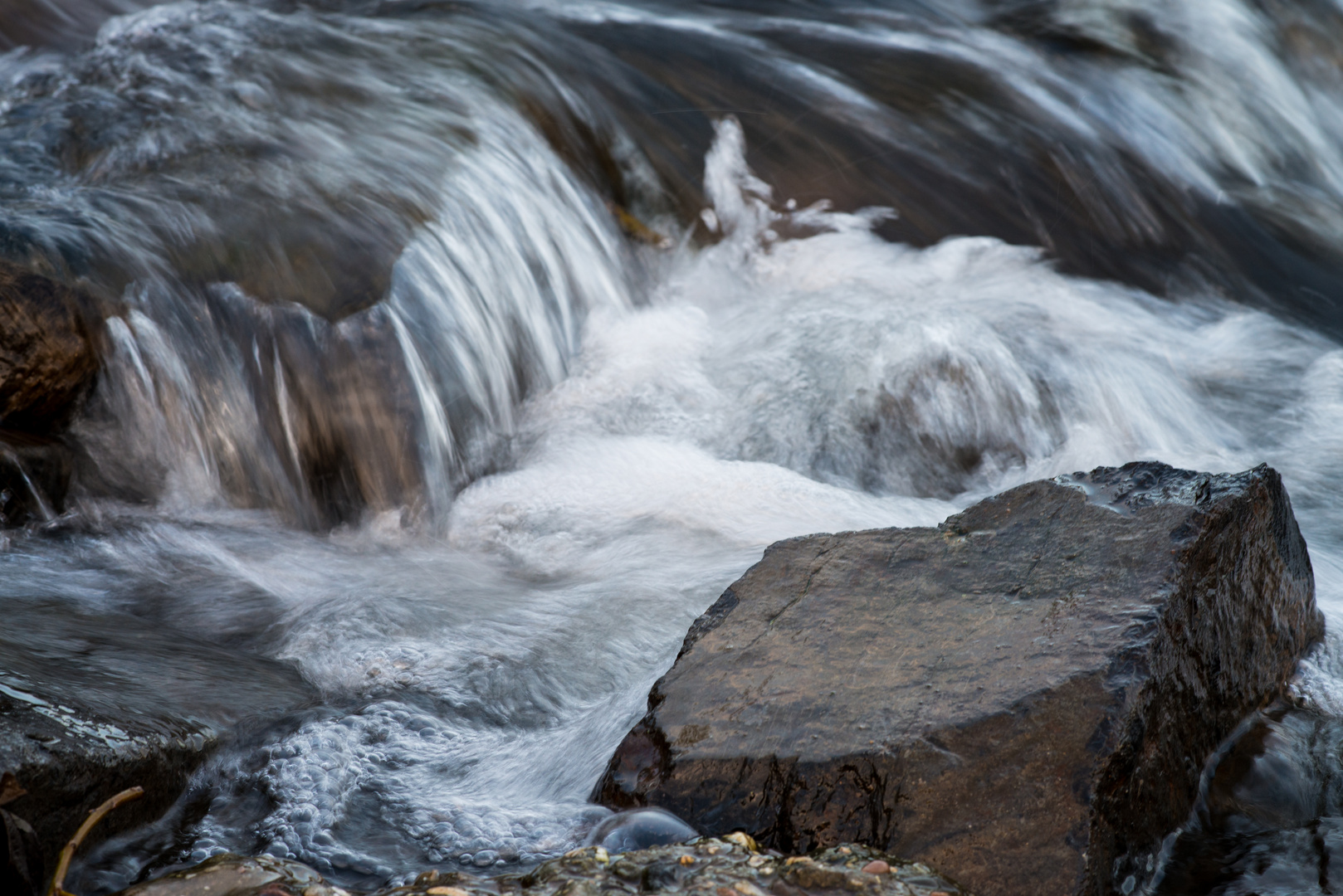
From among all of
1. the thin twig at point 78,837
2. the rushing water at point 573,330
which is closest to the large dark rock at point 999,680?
the rushing water at point 573,330

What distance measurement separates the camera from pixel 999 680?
2.37 m

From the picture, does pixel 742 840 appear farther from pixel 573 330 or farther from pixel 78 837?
pixel 573 330

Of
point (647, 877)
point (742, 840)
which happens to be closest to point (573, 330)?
point (742, 840)

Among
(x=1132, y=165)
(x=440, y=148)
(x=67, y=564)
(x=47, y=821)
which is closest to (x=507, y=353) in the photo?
(x=440, y=148)

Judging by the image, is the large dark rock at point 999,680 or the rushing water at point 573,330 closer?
the large dark rock at point 999,680

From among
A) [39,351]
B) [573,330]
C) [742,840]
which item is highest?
[39,351]

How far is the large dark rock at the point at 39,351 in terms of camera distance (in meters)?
3.85

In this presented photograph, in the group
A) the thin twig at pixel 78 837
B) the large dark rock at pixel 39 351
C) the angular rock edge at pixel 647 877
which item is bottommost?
the angular rock edge at pixel 647 877

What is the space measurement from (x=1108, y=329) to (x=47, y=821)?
5.07m

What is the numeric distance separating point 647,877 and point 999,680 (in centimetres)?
86

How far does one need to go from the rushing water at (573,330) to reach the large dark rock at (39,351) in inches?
4.5

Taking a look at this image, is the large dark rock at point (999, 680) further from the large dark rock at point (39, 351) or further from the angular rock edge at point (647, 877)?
the large dark rock at point (39, 351)

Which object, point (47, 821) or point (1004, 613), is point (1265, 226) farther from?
point (47, 821)

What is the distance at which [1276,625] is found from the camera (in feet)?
9.77
